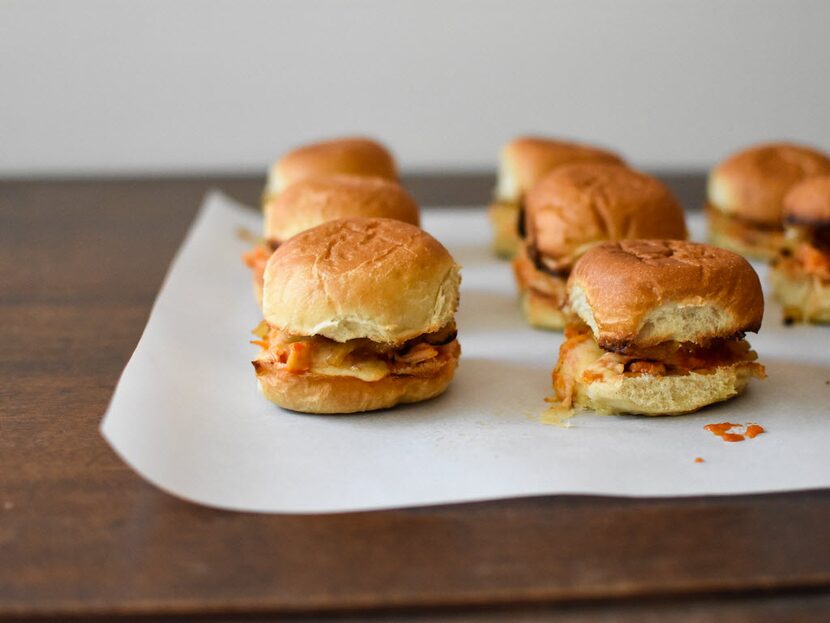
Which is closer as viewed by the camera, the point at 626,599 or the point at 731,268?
the point at 626,599

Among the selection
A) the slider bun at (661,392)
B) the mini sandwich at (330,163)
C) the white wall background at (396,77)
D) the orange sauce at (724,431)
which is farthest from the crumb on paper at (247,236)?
Answer: the orange sauce at (724,431)

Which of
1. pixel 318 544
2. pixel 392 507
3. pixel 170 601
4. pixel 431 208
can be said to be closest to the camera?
pixel 170 601

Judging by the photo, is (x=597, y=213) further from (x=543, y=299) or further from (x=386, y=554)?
(x=386, y=554)

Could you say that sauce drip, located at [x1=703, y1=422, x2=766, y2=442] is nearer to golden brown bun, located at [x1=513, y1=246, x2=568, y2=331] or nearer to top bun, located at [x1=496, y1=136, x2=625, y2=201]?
golden brown bun, located at [x1=513, y1=246, x2=568, y2=331]

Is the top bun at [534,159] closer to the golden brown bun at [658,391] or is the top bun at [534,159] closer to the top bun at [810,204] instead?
the top bun at [810,204]

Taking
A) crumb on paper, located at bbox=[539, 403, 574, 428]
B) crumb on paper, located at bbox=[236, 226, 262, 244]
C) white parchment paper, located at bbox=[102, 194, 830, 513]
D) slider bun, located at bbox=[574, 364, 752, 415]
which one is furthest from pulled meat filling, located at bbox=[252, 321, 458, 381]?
crumb on paper, located at bbox=[236, 226, 262, 244]

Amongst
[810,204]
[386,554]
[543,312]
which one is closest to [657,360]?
[543,312]

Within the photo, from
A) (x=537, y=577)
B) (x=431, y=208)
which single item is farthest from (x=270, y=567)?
(x=431, y=208)

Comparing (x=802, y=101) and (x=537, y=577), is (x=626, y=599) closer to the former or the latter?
(x=537, y=577)
